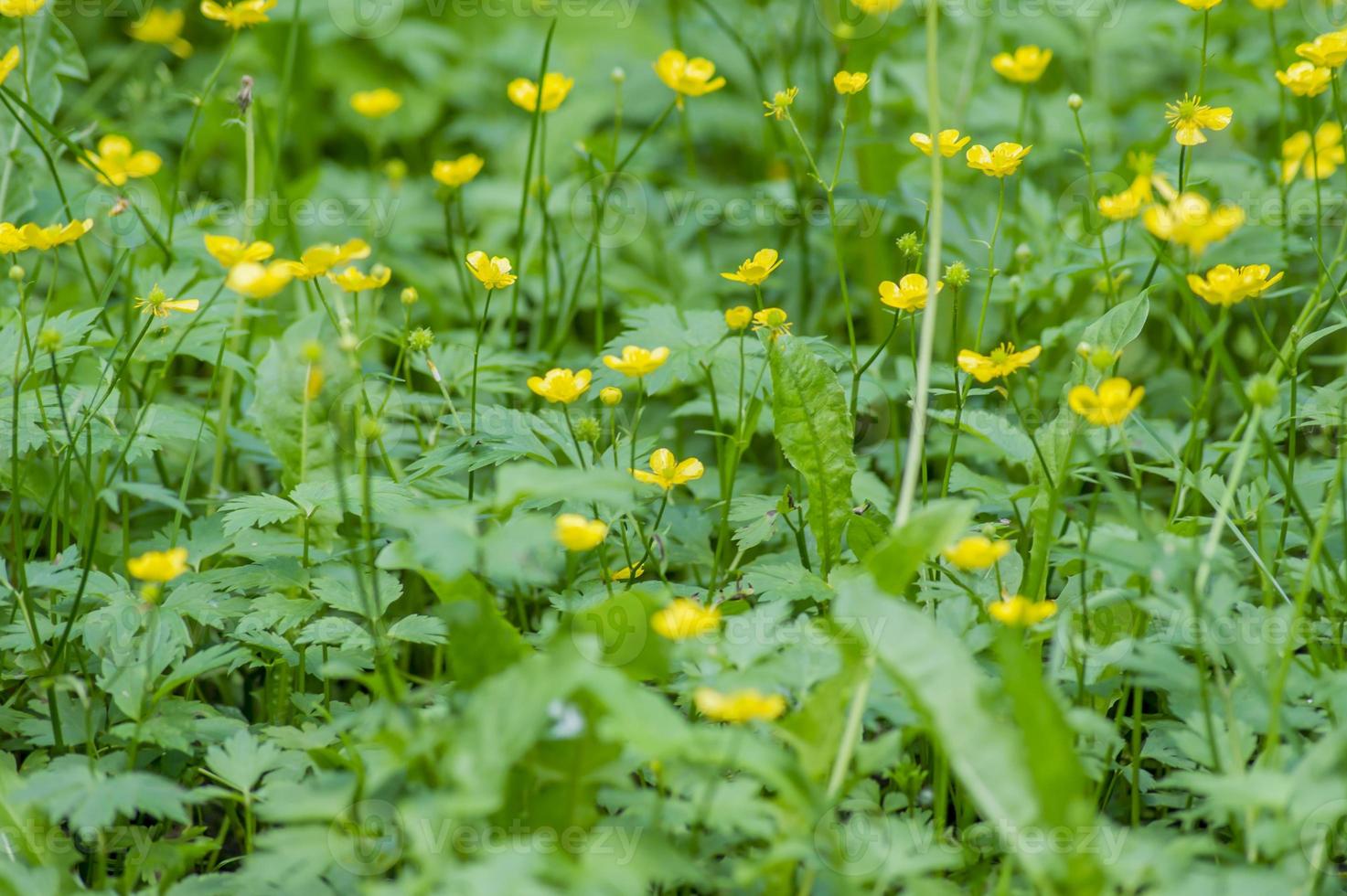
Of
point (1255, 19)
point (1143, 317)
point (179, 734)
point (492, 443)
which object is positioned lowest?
point (179, 734)

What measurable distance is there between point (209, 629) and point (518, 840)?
2.68 feet

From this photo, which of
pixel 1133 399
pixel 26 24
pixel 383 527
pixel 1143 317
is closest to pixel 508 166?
pixel 26 24

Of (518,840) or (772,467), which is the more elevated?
(518,840)

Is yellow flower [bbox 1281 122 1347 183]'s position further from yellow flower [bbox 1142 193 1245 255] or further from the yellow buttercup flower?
the yellow buttercup flower

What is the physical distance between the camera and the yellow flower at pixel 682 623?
3.74 feet

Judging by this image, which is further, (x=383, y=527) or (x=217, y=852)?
(x=383, y=527)

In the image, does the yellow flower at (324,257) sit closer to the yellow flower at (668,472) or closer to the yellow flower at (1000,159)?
the yellow flower at (668,472)

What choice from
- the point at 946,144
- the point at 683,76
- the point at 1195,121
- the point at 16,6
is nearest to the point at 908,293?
the point at 946,144

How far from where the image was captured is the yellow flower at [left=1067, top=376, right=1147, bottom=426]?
1.19 meters

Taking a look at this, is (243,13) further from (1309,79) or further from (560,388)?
(1309,79)

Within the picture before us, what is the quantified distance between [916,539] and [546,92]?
3.67 feet

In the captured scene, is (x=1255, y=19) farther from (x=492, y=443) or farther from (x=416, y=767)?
(x=416, y=767)

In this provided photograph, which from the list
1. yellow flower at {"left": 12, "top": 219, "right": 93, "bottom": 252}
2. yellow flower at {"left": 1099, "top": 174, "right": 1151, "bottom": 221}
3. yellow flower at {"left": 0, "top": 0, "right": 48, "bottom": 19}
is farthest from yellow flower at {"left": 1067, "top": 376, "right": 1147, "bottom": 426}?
yellow flower at {"left": 0, "top": 0, "right": 48, "bottom": 19}

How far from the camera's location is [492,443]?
59.6 inches
